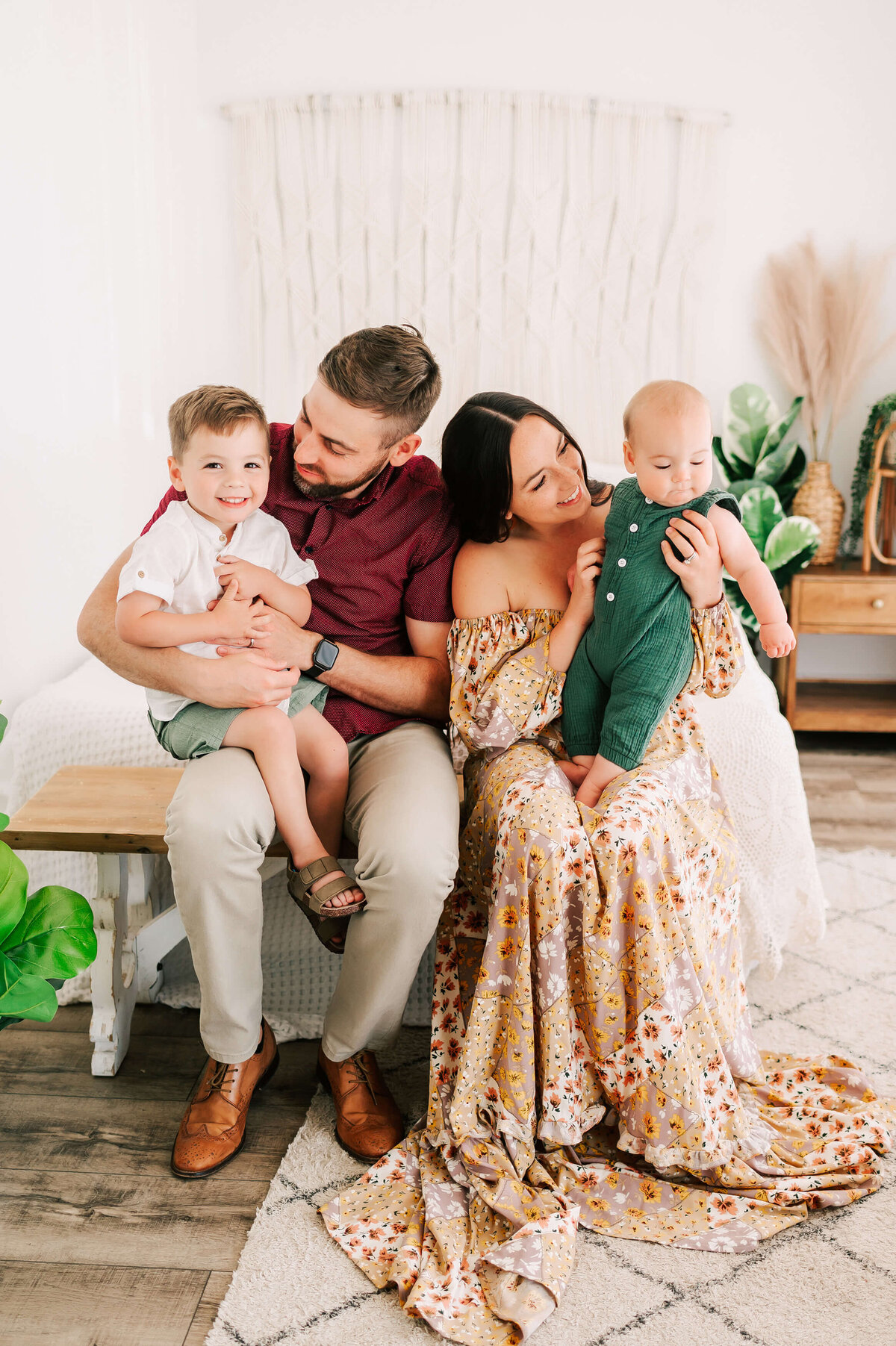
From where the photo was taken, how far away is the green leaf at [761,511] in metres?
3.33

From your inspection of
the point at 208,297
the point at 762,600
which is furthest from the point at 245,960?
the point at 208,297

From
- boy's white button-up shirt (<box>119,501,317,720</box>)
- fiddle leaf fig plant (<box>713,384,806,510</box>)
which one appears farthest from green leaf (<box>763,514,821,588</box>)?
boy's white button-up shirt (<box>119,501,317,720</box>)

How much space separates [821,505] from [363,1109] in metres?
2.67

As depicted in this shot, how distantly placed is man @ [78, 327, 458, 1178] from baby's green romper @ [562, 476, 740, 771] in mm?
280

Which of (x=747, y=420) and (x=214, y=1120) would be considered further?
(x=747, y=420)

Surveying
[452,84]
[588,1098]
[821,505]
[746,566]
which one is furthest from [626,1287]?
[452,84]

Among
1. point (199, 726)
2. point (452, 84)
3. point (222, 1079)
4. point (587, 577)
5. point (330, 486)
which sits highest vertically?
point (452, 84)

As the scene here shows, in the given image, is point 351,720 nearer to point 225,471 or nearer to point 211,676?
point 211,676

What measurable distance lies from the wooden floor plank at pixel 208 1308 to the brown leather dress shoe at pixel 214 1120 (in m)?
0.19

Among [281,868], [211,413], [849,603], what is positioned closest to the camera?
[211,413]

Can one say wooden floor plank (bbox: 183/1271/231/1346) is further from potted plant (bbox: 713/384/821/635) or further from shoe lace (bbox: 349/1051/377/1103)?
potted plant (bbox: 713/384/821/635)

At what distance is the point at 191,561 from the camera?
1604 millimetres

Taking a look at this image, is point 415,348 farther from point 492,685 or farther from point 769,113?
point 769,113

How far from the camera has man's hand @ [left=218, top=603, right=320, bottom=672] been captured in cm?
162
